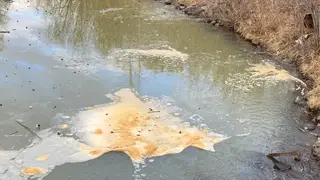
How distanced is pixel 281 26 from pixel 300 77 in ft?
9.73

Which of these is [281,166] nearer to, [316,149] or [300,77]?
[316,149]

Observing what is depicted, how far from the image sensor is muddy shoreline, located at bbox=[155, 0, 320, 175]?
837 cm

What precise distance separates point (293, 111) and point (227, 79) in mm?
2376

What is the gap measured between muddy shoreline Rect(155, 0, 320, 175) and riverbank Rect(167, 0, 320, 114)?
0.05 metres

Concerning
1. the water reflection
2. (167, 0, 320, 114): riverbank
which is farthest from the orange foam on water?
the water reflection

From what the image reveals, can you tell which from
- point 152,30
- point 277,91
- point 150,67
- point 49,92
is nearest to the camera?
point 49,92

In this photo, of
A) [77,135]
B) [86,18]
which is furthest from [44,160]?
[86,18]

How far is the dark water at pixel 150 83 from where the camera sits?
7832 mm

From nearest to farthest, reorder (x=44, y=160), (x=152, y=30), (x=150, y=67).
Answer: (x=44, y=160)
(x=150, y=67)
(x=152, y=30)

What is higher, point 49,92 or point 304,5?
point 304,5

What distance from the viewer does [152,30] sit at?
16.5m

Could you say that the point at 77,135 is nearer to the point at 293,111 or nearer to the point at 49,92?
the point at 49,92

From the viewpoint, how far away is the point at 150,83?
11.4 m

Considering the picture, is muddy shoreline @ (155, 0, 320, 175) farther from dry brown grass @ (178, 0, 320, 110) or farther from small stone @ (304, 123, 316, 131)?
dry brown grass @ (178, 0, 320, 110)
